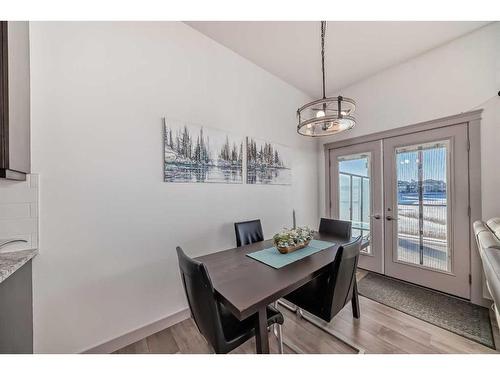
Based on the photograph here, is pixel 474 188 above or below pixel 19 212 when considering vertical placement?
above

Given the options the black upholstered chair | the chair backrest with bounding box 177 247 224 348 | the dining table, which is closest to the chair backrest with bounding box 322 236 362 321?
the dining table

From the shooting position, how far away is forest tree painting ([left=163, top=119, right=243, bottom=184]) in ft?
6.20

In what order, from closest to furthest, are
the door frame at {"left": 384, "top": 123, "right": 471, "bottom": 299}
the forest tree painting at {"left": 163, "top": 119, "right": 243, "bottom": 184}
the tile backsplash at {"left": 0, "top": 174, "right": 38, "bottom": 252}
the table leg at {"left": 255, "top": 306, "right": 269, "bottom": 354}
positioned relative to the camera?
the table leg at {"left": 255, "top": 306, "right": 269, "bottom": 354} < the tile backsplash at {"left": 0, "top": 174, "right": 38, "bottom": 252} < the forest tree painting at {"left": 163, "top": 119, "right": 243, "bottom": 184} < the door frame at {"left": 384, "top": 123, "right": 471, "bottom": 299}

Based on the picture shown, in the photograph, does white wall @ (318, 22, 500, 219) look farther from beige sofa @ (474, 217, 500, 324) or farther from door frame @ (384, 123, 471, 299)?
beige sofa @ (474, 217, 500, 324)

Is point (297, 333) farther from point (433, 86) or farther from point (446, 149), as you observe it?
point (433, 86)

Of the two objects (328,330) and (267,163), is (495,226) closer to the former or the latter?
(328,330)

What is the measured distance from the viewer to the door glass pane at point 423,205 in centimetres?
236

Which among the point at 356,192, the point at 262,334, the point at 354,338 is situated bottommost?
the point at 354,338

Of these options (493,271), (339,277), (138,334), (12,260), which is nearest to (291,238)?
(339,277)

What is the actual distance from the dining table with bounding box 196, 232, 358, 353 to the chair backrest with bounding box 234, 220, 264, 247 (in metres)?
0.37

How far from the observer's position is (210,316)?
103 centimetres

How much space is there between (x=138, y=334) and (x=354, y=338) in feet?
6.07

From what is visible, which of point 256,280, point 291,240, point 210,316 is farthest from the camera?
point 291,240

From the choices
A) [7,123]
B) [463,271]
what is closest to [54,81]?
[7,123]
